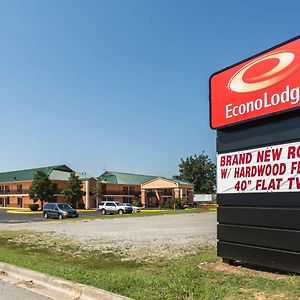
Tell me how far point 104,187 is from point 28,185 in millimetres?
13221

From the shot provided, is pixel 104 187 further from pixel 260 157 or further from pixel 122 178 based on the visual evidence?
pixel 260 157

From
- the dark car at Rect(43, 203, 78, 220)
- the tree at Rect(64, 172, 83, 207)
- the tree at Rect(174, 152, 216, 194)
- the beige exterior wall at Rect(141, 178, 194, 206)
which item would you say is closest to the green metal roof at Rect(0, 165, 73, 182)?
the tree at Rect(64, 172, 83, 207)

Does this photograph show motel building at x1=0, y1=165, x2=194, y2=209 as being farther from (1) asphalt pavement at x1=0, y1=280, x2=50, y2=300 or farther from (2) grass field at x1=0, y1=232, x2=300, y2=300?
(1) asphalt pavement at x1=0, y1=280, x2=50, y2=300

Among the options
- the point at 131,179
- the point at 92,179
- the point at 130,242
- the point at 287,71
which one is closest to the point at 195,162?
the point at 131,179

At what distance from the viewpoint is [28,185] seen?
72.6 m

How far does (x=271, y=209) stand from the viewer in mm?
8219

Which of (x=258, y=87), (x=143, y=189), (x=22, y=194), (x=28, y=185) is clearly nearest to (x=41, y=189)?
(x=28, y=185)

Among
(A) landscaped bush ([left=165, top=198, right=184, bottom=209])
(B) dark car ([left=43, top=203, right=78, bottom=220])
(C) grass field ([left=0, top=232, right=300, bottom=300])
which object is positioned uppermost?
(C) grass field ([left=0, top=232, right=300, bottom=300])

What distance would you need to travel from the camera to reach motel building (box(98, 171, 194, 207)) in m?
77.6

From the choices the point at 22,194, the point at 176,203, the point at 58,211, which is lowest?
the point at 176,203

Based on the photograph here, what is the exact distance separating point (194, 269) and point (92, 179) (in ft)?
217

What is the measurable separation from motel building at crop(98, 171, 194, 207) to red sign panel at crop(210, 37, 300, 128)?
6638 cm

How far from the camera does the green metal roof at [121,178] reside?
7901 centimetres

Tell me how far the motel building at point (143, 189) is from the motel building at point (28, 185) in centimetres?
355
